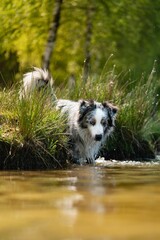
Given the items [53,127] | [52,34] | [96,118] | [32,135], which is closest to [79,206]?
[32,135]

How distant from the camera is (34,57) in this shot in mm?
21453

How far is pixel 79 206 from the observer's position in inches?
217

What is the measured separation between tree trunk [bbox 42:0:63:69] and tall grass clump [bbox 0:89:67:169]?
8.58 m

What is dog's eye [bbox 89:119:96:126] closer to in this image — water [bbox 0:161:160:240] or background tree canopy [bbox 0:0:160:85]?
water [bbox 0:161:160:240]

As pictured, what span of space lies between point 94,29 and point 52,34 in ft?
4.69

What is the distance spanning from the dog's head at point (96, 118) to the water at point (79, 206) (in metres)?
2.07

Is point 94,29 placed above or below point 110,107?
above

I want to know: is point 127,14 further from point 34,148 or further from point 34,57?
point 34,148

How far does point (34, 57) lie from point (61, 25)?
2170 mm

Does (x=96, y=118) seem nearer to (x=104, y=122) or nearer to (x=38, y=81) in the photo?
(x=104, y=122)

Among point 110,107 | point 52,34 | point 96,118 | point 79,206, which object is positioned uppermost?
point 52,34

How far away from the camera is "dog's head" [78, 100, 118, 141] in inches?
408

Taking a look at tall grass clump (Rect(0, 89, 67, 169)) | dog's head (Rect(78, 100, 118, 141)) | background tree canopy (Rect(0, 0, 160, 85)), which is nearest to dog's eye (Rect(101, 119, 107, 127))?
dog's head (Rect(78, 100, 118, 141))

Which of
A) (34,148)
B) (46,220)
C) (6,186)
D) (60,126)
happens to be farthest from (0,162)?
(46,220)
